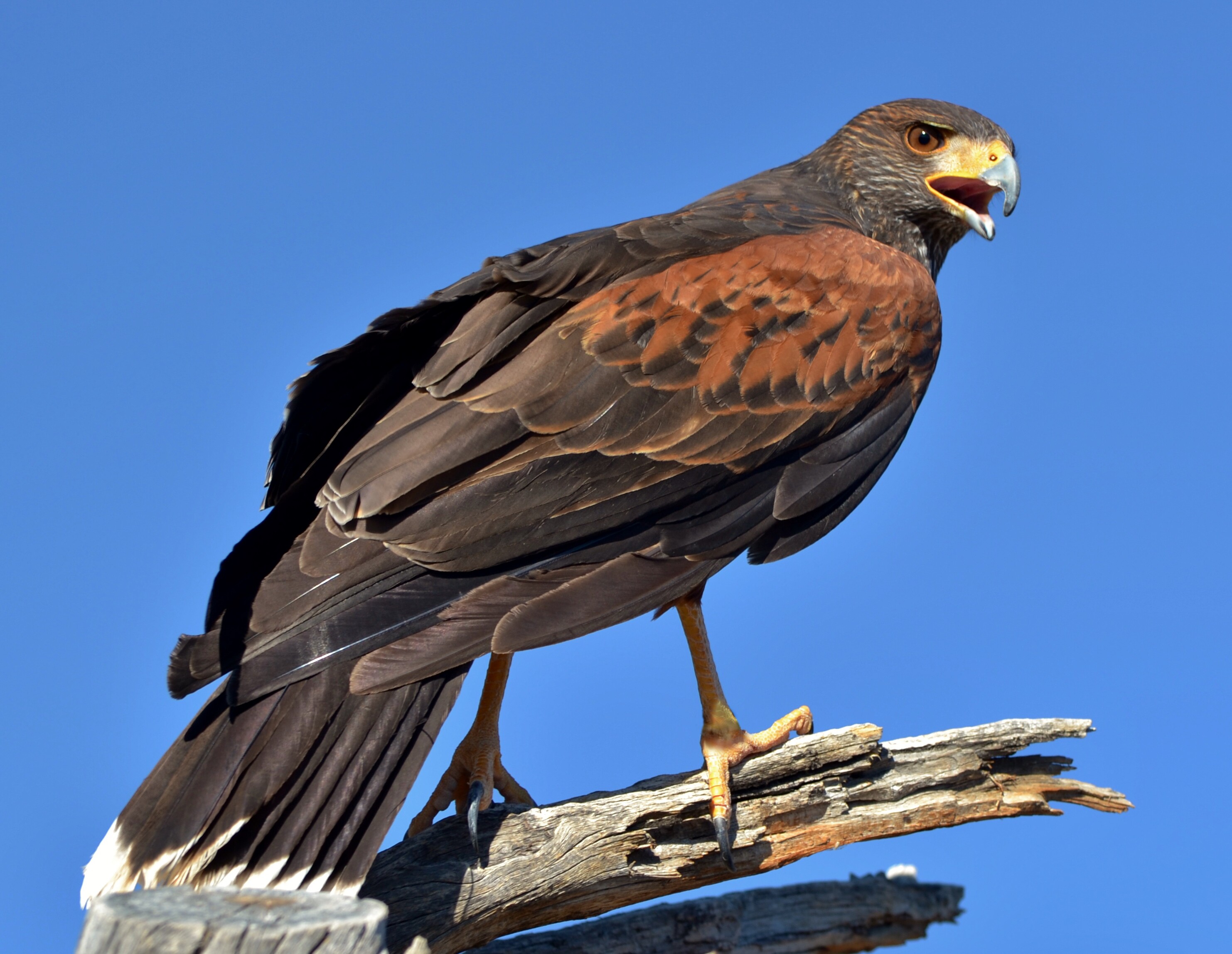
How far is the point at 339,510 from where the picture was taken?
331cm

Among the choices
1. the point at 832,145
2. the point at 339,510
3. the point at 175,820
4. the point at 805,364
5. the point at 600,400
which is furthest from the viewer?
the point at 832,145

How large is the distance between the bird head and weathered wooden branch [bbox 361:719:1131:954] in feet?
6.97

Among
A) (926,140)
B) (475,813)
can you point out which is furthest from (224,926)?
(926,140)

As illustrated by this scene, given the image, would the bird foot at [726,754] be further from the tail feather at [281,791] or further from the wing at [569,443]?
the tail feather at [281,791]

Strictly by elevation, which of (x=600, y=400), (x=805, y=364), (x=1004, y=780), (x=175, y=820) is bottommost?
(x=175, y=820)

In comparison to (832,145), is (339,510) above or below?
below

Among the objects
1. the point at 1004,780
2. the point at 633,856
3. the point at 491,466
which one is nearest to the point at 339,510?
the point at 491,466

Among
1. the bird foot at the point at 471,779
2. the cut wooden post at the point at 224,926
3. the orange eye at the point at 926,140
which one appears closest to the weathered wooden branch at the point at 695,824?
the bird foot at the point at 471,779

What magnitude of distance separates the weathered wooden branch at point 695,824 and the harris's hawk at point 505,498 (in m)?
0.15

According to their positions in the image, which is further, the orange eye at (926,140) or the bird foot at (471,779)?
the orange eye at (926,140)

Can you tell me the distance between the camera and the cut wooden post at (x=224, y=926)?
230cm

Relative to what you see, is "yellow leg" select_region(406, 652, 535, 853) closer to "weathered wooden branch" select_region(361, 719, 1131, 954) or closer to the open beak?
"weathered wooden branch" select_region(361, 719, 1131, 954)

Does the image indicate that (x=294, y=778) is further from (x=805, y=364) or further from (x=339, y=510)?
(x=805, y=364)

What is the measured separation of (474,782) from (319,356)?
1.48 m
